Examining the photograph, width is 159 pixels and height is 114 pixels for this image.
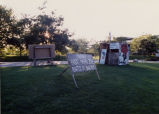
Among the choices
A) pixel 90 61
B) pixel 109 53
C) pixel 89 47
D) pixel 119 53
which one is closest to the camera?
pixel 90 61

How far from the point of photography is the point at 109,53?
1606cm

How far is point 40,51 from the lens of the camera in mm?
13883

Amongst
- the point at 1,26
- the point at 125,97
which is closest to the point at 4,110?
the point at 125,97

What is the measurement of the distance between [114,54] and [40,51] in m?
8.22

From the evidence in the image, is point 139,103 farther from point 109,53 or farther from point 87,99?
point 109,53

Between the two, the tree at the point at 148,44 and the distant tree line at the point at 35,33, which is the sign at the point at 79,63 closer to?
the distant tree line at the point at 35,33

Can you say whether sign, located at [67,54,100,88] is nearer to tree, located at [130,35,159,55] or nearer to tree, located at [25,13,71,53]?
tree, located at [25,13,71,53]

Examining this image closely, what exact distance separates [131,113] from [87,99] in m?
1.32

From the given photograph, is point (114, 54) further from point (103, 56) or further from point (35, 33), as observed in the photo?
point (35, 33)

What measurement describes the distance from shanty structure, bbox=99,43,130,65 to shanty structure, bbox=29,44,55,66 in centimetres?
613

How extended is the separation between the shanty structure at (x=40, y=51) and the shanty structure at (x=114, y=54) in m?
6.13

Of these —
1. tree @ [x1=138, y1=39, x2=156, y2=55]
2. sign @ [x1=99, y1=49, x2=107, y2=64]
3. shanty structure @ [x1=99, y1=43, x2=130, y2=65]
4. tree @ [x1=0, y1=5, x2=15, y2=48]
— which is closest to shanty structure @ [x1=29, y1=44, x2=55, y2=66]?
sign @ [x1=99, y1=49, x2=107, y2=64]

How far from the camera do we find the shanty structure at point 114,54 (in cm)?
1506

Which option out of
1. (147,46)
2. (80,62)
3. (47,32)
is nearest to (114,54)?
(80,62)
